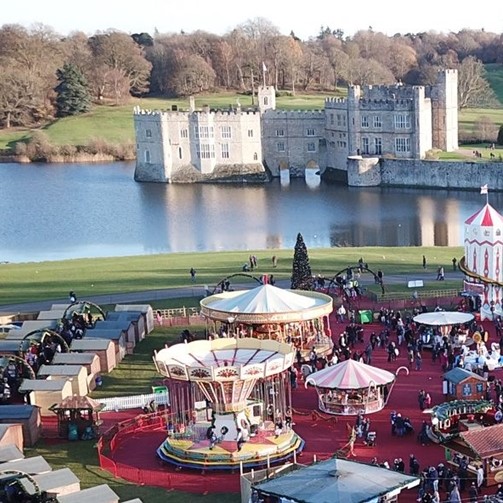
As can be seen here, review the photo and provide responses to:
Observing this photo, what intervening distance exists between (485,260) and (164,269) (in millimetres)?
18532

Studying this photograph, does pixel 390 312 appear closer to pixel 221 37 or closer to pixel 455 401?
pixel 455 401

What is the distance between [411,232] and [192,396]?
152 ft

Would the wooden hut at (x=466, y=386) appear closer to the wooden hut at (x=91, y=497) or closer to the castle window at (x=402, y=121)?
the wooden hut at (x=91, y=497)

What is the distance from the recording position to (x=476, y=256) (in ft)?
149

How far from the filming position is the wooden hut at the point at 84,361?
35.6 meters

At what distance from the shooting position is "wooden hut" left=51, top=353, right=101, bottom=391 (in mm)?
35644

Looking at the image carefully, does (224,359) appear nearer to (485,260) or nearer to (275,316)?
(275,316)

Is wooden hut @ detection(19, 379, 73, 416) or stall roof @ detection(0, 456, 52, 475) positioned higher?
stall roof @ detection(0, 456, 52, 475)

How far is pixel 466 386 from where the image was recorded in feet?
106

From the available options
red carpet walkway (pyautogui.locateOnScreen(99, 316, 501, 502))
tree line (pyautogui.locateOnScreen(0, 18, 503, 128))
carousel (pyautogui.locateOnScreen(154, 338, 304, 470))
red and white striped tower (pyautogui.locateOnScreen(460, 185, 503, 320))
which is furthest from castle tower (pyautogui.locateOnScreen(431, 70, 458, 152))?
carousel (pyautogui.locateOnScreen(154, 338, 304, 470))

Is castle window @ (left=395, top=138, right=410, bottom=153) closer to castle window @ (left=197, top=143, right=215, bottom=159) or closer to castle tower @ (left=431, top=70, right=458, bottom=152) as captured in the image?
castle tower @ (left=431, top=70, right=458, bottom=152)

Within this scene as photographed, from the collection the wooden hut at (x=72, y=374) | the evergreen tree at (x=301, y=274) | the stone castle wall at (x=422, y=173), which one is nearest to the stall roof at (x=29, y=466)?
the wooden hut at (x=72, y=374)

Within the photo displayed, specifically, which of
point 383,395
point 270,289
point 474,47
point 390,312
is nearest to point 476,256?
point 390,312

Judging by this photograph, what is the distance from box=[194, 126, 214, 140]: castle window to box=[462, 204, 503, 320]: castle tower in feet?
218
